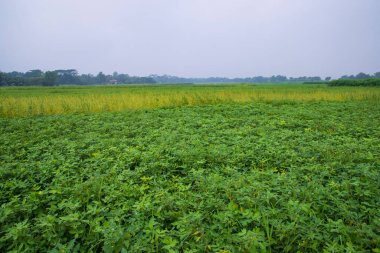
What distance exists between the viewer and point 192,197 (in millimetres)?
2689

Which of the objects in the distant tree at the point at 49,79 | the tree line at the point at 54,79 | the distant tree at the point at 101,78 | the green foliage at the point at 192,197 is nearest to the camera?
the green foliage at the point at 192,197

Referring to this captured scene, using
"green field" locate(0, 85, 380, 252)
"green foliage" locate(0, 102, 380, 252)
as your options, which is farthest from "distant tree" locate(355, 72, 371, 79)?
"green foliage" locate(0, 102, 380, 252)

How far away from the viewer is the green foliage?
2027mm

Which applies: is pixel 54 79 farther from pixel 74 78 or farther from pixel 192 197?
pixel 192 197

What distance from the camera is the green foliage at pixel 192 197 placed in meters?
2.03

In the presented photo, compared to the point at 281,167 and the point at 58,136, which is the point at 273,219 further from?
the point at 58,136

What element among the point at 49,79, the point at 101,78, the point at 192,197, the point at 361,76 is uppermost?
the point at 361,76

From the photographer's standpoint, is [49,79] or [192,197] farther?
[49,79]

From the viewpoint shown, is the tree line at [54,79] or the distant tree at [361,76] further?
the distant tree at [361,76]

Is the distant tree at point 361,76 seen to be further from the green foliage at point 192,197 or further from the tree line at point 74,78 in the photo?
the green foliage at point 192,197

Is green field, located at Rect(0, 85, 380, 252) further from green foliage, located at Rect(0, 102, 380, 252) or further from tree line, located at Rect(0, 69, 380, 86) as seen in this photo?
tree line, located at Rect(0, 69, 380, 86)

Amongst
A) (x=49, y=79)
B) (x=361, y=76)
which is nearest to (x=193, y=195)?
(x=49, y=79)

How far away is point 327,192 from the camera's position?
2.63 m

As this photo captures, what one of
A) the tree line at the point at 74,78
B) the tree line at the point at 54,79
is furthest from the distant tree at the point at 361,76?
the tree line at the point at 54,79
